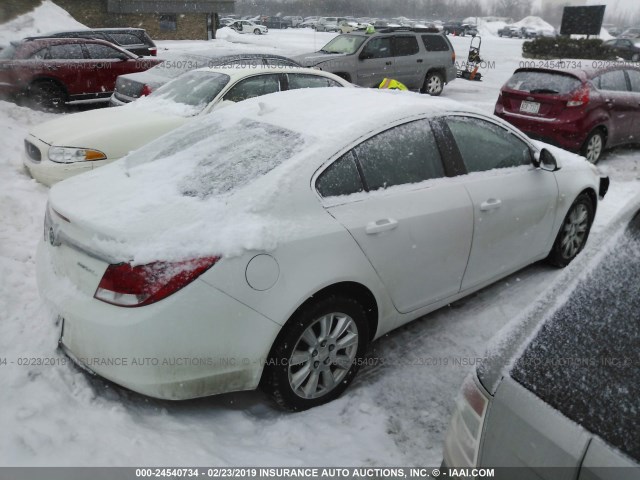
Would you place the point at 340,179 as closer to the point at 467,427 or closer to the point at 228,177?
the point at 228,177

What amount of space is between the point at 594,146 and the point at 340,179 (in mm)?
6755

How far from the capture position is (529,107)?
8102 millimetres

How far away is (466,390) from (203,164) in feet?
6.63

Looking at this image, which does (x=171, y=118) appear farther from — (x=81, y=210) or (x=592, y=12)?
(x=592, y=12)

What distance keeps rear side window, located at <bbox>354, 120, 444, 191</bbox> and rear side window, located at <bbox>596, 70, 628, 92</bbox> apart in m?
6.16

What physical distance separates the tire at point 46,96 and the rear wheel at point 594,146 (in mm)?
9816

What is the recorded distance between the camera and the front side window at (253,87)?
658cm

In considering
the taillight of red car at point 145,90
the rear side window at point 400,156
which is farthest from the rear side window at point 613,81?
the taillight of red car at point 145,90

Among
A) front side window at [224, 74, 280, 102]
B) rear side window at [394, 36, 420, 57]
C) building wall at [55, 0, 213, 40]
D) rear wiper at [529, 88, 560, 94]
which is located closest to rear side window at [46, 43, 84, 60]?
front side window at [224, 74, 280, 102]

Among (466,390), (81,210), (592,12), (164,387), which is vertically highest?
(592,12)

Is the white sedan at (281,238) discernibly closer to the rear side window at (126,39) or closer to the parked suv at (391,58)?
the parked suv at (391,58)

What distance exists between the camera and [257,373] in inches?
103

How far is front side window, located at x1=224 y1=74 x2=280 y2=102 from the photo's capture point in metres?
6.58

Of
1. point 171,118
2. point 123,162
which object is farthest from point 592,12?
point 123,162
